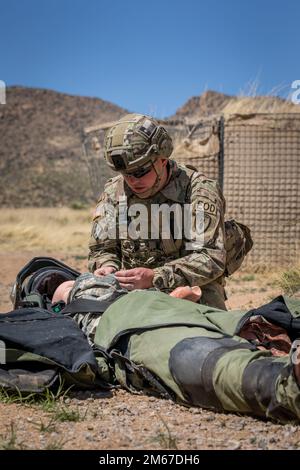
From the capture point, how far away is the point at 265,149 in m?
8.84

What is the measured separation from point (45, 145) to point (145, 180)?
1483 inches

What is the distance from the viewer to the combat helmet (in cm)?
424

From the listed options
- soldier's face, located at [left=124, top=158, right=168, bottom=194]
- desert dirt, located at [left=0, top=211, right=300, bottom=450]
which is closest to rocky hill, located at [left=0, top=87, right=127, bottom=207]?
soldier's face, located at [left=124, top=158, right=168, bottom=194]

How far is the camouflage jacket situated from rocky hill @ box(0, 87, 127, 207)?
81.4 ft

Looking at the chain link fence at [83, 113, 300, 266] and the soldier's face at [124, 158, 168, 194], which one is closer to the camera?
the soldier's face at [124, 158, 168, 194]

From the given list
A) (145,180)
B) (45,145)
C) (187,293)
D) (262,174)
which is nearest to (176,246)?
(145,180)

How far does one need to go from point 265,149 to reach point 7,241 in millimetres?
7053

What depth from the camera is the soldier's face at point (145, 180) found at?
14.4 ft

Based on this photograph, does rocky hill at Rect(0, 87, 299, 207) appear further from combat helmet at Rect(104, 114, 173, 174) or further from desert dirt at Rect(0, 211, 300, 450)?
desert dirt at Rect(0, 211, 300, 450)

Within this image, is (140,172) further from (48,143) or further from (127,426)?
(48,143)

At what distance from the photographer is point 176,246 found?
15.0 feet

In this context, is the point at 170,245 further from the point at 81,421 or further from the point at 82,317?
the point at 81,421
